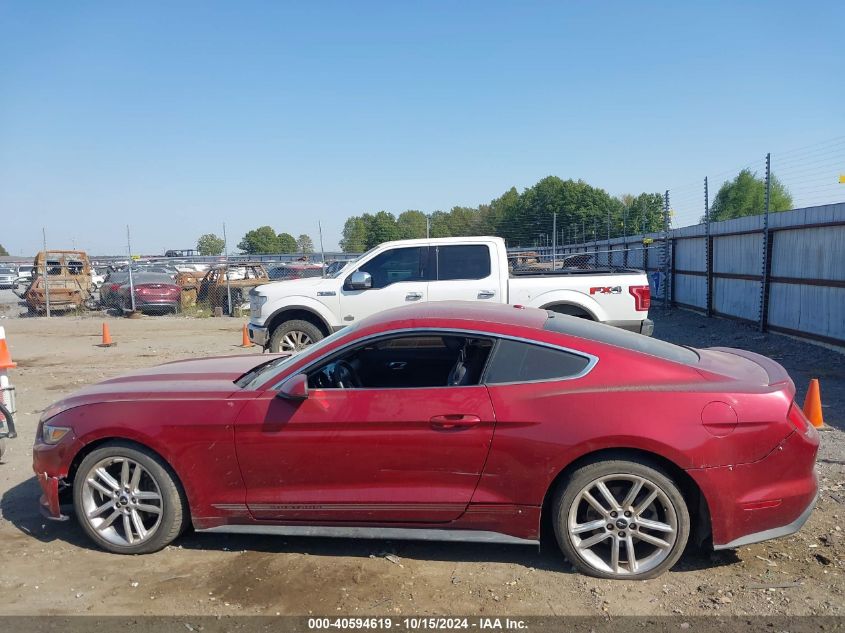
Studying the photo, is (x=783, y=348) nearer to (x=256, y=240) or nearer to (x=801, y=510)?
(x=801, y=510)

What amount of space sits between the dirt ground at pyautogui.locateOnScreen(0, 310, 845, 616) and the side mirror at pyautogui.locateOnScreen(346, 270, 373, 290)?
5121 mm

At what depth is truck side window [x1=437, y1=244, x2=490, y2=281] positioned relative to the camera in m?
9.48

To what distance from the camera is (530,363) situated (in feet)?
12.7

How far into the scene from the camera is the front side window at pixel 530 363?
151 inches

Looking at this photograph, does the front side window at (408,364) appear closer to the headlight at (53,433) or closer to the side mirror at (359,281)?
the headlight at (53,433)

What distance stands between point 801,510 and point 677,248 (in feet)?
55.2

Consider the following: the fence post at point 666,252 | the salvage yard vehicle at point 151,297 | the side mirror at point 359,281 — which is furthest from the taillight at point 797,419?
the salvage yard vehicle at point 151,297

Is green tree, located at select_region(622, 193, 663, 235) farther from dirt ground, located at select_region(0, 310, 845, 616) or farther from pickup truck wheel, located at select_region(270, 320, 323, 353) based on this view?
dirt ground, located at select_region(0, 310, 845, 616)

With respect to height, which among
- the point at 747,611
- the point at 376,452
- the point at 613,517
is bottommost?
the point at 747,611

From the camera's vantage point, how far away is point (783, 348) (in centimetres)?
1131

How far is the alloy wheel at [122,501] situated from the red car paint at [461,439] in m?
0.19

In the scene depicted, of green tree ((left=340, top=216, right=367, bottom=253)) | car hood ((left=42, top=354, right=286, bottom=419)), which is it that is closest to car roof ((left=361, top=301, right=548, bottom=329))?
car hood ((left=42, top=354, right=286, bottom=419))

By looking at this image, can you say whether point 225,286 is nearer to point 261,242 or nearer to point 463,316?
point 463,316

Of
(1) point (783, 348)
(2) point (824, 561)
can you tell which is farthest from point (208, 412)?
(1) point (783, 348)
